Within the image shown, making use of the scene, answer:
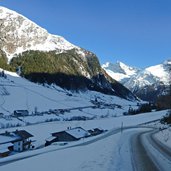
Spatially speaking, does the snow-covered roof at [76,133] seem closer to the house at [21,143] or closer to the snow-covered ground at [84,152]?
the snow-covered ground at [84,152]

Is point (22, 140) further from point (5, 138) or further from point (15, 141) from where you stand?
point (5, 138)

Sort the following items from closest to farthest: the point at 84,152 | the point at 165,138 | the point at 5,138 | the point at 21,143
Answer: the point at 84,152 → the point at 165,138 → the point at 5,138 → the point at 21,143

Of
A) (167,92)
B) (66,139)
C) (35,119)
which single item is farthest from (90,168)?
(35,119)

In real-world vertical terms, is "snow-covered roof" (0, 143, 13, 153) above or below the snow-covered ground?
below

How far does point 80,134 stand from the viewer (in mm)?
102875

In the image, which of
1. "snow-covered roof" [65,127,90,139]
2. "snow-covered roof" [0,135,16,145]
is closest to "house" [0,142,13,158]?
"snow-covered roof" [0,135,16,145]

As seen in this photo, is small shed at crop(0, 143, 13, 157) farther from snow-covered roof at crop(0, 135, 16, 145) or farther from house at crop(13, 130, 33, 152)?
house at crop(13, 130, 33, 152)

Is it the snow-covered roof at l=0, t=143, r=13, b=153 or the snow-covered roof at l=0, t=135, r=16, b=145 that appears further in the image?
the snow-covered roof at l=0, t=135, r=16, b=145

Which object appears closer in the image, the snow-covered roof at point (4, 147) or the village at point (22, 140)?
the snow-covered roof at point (4, 147)

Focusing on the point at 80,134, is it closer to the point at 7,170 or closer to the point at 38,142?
the point at 38,142

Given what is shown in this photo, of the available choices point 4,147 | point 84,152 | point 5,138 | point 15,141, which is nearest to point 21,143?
point 15,141

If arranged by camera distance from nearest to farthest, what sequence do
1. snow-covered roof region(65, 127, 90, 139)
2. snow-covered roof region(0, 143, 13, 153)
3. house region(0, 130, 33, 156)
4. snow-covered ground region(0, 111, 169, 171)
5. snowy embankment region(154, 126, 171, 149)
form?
snow-covered ground region(0, 111, 169, 171), snowy embankment region(154, 126, 171, 149), snow-covered roof region(0, 143, 13, 153), house region(0, 130, 33, 156), snow-covered roof region(65, 127, 90, 139)

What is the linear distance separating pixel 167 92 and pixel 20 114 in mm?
127132

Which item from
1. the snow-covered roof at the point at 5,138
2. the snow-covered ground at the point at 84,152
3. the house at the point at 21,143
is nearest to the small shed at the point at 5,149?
the snow-covered roof at the point at 5,138
